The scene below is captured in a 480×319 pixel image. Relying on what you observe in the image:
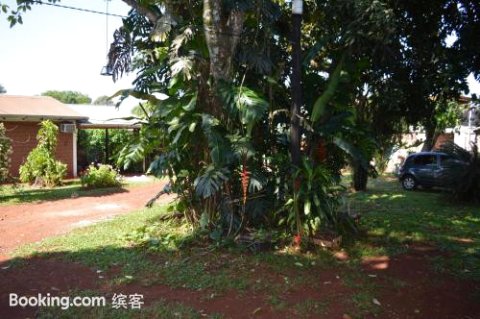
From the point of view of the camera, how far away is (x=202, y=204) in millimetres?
7367

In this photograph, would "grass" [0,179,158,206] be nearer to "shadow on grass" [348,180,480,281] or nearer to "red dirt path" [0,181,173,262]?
"red dirt path" [0,181,173,262]

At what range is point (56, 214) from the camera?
10023 mm

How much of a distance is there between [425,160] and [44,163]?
44.8 ft

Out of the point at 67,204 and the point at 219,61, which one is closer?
the point at 219,61

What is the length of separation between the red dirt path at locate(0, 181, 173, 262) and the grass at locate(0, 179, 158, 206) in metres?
0.54

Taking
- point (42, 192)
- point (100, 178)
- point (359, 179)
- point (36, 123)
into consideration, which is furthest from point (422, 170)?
point (36, 123)

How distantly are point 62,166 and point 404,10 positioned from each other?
41.8ft

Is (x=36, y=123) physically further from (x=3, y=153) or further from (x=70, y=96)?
(x=70, y=96)

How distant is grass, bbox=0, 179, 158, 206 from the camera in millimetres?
12111

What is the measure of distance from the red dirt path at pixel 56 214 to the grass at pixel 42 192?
54 centimetres

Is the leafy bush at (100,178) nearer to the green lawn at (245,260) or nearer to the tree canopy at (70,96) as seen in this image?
the green lawn at (245,260)

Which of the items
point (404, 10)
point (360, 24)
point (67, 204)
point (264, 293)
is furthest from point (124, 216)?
point (404, 10)

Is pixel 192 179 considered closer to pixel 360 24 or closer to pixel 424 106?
pixel 360 24

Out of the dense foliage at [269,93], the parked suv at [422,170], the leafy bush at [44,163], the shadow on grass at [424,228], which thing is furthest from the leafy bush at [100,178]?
the parked suv at [422,170]
